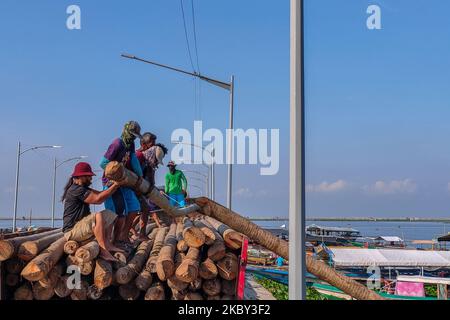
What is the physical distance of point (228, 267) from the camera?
23.7 feet

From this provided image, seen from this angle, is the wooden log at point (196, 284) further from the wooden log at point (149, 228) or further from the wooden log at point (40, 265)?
the wooden log at point (149, 228)

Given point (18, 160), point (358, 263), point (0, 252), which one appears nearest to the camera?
point (0, 252)

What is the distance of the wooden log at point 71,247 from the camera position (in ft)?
22.4

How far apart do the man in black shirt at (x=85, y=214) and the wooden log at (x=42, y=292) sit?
66cm

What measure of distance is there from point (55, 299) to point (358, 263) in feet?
80.5

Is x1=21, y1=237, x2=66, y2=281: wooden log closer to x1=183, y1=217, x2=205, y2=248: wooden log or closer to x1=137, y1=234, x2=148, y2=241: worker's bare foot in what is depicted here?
x1=183, y1=217, x2=205, y2=248: wooden log

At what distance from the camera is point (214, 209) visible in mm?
7898

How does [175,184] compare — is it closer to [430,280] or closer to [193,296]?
[193,296]

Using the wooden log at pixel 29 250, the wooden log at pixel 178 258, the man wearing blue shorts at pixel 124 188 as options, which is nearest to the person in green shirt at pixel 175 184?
the man wearing blue shorts at pixel 124 188

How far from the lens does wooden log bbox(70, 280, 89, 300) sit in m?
6.71

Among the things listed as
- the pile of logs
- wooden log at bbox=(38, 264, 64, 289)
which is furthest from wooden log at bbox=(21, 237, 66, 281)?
wooden log at bbox=(38, 264, 64, 289)

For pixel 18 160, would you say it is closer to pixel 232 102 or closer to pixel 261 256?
pixel 261 256

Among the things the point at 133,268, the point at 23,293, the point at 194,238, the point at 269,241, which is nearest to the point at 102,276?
the point at 133,268
